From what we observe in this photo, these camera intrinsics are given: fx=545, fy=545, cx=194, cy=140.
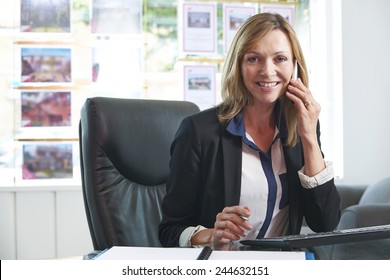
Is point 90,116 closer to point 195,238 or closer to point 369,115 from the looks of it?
point 195,238

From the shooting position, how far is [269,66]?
59.2 inches

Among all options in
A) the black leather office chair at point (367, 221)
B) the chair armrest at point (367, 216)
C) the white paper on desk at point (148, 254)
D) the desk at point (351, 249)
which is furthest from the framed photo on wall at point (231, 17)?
the white paper on desk at point (148, 254)

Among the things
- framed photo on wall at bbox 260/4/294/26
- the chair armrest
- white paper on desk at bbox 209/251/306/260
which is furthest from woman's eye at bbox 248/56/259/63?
framed photo on wall at bbox 260/4/294/26

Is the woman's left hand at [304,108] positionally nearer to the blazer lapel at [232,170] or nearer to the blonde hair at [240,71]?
the blonde hair at [240,71]

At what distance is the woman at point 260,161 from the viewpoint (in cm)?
149

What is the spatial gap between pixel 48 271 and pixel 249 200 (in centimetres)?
92

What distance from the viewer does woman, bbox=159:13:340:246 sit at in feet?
4.88

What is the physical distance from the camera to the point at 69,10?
380 cm

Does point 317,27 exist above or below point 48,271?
above

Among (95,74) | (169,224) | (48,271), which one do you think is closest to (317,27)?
(95,74)

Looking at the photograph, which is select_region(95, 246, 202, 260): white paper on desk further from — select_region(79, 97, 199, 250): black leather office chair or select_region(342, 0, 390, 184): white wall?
select_region(342, 0, 390, 184): white wall

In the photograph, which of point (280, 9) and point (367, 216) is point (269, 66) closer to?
point (367, 216)

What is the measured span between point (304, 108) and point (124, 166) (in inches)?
24.0

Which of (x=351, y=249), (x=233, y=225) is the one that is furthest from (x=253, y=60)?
(x=351, y=249)
